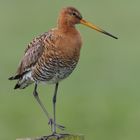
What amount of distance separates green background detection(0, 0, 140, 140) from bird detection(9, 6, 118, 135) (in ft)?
9.83

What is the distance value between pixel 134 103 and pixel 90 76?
7.36ft

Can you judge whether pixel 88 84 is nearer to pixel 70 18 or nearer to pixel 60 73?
pixel 60 73

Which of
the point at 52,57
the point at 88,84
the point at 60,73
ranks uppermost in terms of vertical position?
the point at 88,84

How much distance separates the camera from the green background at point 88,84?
1762cm

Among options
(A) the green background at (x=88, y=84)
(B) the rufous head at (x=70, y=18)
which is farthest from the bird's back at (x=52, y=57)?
(A) the green background at (x=88, y=84)

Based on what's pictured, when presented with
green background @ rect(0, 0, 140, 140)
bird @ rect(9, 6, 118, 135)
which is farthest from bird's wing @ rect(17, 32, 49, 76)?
green background @ rect(0, 0, 140, 140)

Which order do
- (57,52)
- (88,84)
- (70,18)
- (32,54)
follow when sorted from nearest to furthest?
(70,18) → (57,52) → (32,54) → (88,84)

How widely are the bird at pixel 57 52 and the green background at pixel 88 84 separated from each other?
3.00m

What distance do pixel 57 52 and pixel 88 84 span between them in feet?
23.4

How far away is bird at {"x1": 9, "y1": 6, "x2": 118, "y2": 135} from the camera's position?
43.4 feet

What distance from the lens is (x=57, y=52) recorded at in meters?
13.4

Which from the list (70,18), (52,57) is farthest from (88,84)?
(70,18)

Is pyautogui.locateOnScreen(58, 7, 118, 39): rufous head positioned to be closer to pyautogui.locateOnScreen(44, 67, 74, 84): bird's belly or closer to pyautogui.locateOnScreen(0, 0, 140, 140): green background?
pyautogui.locateOnScreen(44, 67, 74, 84): bird's belly

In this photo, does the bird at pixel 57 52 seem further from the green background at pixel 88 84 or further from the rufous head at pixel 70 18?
the green background at pixel 88 84
